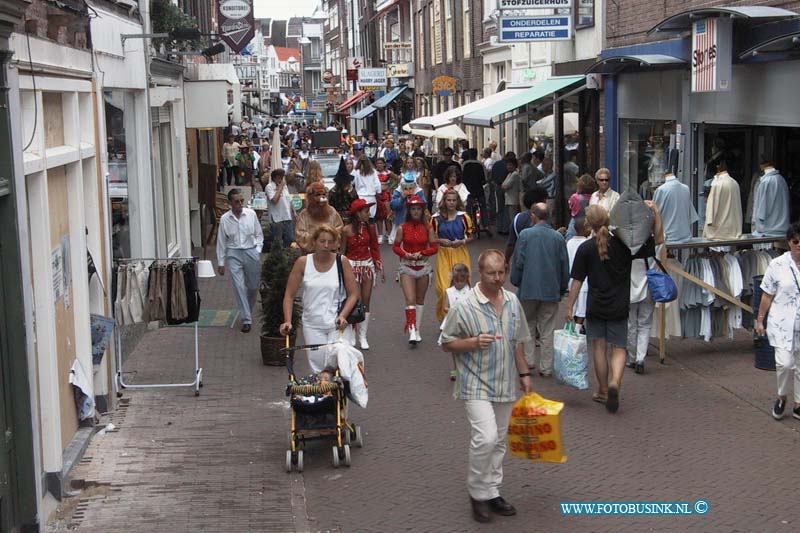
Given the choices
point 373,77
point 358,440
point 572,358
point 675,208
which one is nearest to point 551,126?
point 675,208

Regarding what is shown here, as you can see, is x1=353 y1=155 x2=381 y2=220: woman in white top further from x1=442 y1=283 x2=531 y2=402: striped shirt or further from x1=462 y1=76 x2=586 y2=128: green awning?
x1=442 y1=283 x2=531 y2=402: striped shirt

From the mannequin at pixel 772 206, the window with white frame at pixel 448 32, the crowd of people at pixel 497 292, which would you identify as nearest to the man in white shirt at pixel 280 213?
the crowd of people at pixel 497 292

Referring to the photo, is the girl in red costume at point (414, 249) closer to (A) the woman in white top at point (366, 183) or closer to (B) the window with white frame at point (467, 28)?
(A) the woman in white top at point (366, 183)

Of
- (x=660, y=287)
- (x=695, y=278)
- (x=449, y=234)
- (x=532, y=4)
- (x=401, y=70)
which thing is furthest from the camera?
(x=401, y=70)

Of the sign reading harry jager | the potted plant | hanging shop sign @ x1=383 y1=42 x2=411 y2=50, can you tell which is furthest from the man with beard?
hanging shop sign @ x1=383 y1=42 x2=411 y2=50

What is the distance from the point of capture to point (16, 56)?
277 inches

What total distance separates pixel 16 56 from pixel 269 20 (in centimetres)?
15333

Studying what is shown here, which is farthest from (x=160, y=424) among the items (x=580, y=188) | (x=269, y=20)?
(x=269, y=20)

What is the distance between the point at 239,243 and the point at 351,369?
541 centimetres

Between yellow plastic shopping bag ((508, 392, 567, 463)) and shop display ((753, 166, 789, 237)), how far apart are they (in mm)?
8059

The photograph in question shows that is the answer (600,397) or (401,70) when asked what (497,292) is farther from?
(401,70)

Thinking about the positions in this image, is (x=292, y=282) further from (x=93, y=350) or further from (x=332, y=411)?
(x=93, y=350)

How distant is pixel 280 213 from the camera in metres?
18.0

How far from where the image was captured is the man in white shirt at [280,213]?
1775 cm
